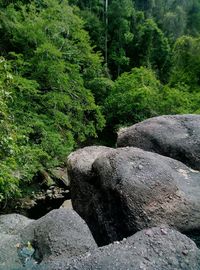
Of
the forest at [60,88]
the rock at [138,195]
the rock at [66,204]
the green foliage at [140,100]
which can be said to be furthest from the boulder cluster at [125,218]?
the green foliage at [140,100]

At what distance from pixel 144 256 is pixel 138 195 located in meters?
1.59

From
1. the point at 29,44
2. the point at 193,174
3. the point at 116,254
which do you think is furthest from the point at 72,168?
the point at 29,44

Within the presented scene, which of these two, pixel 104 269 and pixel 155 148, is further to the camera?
pixel 155 148

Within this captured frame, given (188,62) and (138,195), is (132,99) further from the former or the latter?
(138,195)

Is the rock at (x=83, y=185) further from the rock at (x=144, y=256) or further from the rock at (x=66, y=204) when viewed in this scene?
the rock at (x=66, y=204)

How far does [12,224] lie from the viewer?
21.1 ft

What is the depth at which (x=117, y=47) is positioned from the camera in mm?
27641

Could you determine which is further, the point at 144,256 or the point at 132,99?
the point at 132,99

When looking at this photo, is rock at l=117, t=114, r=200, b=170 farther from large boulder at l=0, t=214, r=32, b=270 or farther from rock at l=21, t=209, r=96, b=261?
large boulder at l=0, t=214, r=32, b=270

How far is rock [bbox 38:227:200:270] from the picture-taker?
4.47 m

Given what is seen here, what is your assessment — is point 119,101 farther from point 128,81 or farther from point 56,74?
point 56,74

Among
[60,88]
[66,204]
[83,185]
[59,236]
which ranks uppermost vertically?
[59,236]

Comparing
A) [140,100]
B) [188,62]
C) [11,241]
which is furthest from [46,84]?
[188,62]

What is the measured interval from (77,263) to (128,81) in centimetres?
1541
